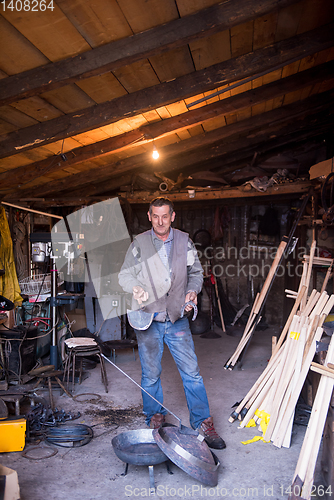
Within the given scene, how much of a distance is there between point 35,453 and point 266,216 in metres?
5.95

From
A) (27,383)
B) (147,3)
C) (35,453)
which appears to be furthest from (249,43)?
(27,383)

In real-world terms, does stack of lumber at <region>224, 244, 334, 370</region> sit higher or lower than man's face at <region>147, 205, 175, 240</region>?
lower

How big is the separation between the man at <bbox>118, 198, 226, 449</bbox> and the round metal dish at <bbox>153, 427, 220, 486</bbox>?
1.36 feet

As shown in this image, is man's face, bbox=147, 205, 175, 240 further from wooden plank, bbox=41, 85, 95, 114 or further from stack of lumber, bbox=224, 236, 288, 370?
stack of lumber, bbox=224, 236, 288, 370

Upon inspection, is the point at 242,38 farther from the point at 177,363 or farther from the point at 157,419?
the point at 157,419

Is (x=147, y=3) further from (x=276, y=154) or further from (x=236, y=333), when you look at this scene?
(x=236, y=333)

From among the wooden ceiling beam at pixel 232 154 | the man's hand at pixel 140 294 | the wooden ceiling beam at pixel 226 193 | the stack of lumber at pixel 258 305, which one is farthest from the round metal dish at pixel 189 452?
the wooden ceiling beam at pixel 232 154

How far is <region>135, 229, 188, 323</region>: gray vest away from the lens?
2875 millimetres

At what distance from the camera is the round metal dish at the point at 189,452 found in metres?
2.14

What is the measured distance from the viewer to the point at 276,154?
6902 mm

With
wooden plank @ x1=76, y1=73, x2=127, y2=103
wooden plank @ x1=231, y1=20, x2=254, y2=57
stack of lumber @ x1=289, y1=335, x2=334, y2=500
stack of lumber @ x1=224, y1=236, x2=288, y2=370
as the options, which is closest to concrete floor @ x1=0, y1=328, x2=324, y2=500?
stack of lumber @ x1=289, y1=335, x2=334, y2=500

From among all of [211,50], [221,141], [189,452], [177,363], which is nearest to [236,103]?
[211,50]

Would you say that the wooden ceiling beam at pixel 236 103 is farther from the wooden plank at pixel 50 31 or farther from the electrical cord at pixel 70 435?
the electrical cord at pixel 70 435

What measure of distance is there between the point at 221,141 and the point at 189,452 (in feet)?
16.7
